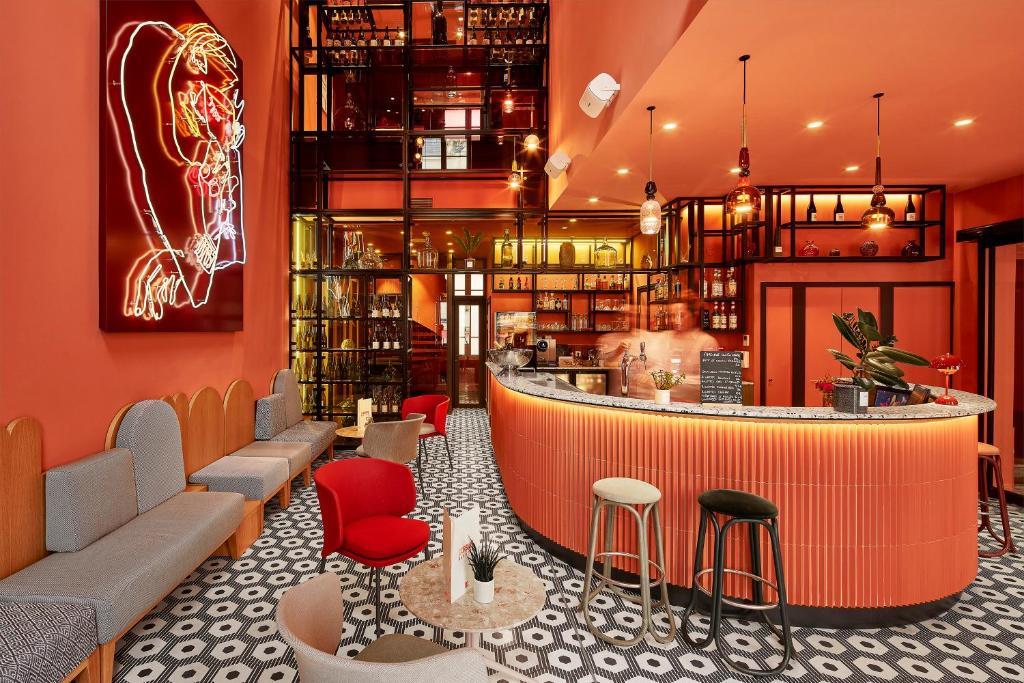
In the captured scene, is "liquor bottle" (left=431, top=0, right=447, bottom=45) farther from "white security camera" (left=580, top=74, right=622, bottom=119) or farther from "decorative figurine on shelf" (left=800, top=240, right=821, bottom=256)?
"decorative figurine on shelf" (left=800, top=240, right=821, bottom=256)

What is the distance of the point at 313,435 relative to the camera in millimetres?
5605

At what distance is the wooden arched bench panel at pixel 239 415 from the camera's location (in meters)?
4.85

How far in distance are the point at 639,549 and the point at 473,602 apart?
1.26 metres

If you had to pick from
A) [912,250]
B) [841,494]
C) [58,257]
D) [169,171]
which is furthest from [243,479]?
[912,250]

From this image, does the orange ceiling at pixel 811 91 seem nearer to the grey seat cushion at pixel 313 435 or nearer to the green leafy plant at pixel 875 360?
the green leafy plant at pixel 875 360

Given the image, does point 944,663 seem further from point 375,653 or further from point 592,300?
point 592,300

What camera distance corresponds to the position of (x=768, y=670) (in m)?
2.54

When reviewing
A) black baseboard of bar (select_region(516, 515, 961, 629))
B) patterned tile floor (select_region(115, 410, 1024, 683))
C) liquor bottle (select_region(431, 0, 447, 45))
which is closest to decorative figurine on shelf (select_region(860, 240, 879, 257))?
patterned tile floor (select_region(115, 410, 1024, 683))

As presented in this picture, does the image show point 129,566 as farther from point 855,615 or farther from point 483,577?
point 855,615

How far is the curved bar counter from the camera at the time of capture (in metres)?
2.90

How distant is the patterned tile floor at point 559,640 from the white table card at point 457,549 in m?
0.81

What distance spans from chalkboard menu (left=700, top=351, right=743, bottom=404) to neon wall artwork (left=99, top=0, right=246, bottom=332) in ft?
12.7

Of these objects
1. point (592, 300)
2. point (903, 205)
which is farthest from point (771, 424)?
point (592, 300)

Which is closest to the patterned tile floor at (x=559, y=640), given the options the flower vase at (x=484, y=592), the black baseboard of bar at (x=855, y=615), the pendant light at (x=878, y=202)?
the black baseboard of bar at (x=855, y=615)
